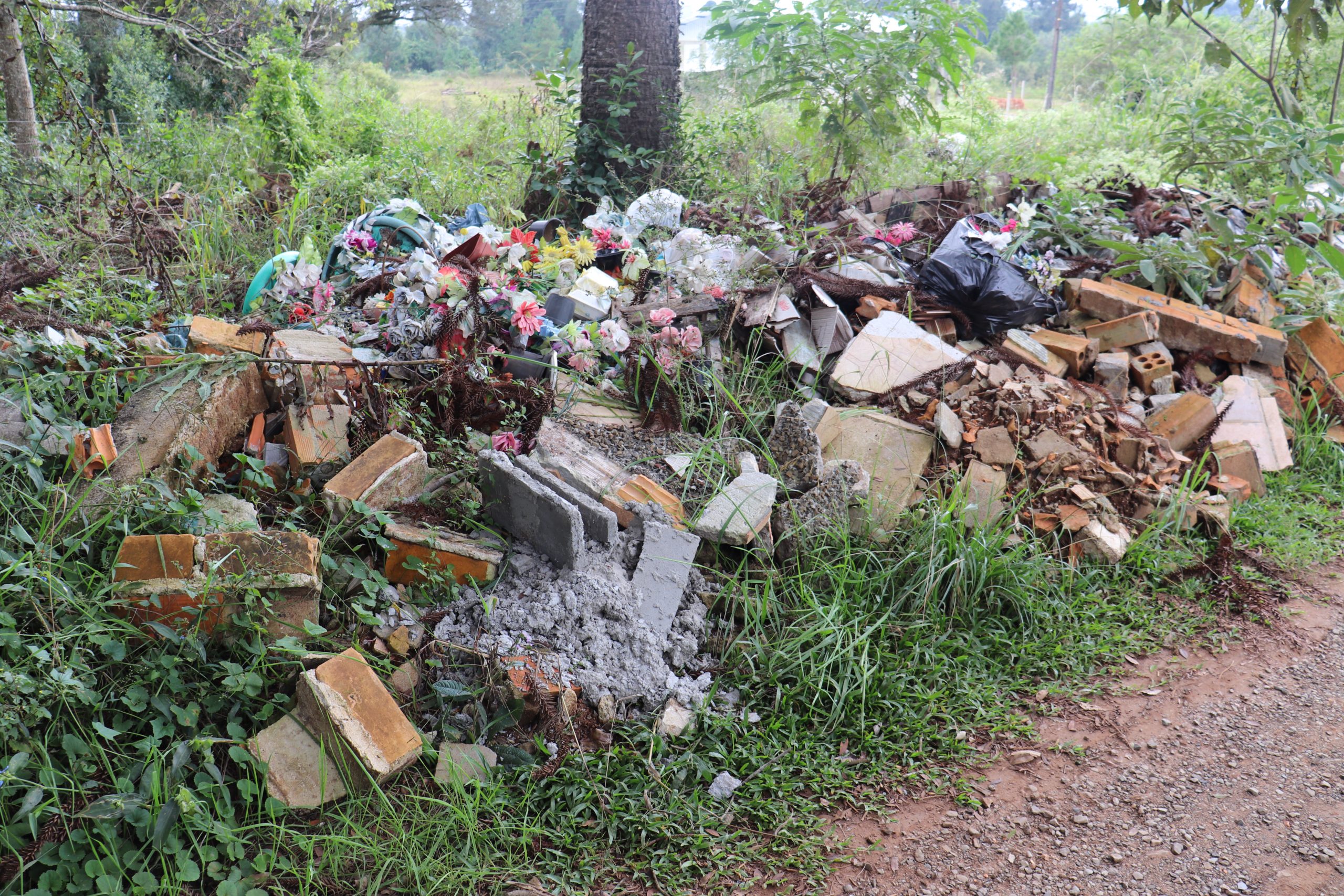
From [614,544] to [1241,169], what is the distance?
4223 millimetres

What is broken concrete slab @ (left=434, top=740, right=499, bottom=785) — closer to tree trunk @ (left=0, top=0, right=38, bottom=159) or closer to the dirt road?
the dirt road

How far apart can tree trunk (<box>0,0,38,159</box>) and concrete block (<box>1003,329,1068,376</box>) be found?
18.3 ft

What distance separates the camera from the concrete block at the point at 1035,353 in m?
3.93

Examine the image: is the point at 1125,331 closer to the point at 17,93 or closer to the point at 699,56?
the point at 17,93

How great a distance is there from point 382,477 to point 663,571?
99 centimetres

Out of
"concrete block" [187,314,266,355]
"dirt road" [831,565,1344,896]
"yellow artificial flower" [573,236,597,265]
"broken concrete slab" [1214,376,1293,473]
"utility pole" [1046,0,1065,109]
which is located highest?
"utility pole" [1046,0,1065,109]

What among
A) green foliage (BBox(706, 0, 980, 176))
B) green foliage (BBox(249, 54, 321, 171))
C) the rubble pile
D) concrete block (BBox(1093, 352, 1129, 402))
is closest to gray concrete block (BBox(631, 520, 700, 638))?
the rubble pile

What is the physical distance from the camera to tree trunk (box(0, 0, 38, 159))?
457 centimetres

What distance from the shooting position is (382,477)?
2664 millimetres

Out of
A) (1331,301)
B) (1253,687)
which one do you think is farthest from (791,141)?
(1253,687)

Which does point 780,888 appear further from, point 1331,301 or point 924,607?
point 1331,301

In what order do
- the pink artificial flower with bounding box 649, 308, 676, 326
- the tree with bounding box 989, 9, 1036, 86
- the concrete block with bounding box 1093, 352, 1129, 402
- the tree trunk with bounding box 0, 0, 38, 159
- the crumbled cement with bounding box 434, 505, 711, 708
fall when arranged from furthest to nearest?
the tree with bounding box 989, 9, 1036, 86 < the tree trunk with bounding box 0, 0, 38, 159 < the concrete block with bounding box 1093, 352, 1129, 402 < the pink artificial flower with bounding box 649, 308, 676, 326 < the crumbled cement with bounding box 434, 505, 711, 708

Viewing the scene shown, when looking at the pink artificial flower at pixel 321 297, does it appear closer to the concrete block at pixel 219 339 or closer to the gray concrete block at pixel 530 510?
the concrete block at pixel 219 339

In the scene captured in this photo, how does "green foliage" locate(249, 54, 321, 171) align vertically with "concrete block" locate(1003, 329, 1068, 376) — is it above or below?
above
